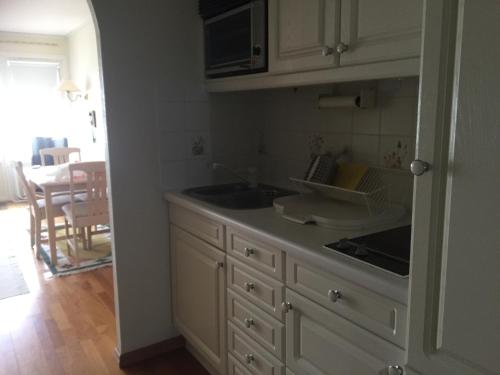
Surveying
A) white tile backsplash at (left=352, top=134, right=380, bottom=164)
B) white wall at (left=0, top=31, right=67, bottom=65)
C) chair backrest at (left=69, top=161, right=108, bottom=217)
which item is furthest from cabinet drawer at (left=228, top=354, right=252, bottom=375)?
white wall at (left=0, top=31, right=67, bottom=65)

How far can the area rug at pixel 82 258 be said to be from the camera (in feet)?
11.8

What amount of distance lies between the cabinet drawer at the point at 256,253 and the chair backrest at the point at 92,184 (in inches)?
81.6

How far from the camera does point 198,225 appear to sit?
2012mm

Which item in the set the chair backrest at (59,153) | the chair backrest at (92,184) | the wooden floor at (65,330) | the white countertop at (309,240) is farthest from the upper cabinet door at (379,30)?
the chair backrest at (59,153)

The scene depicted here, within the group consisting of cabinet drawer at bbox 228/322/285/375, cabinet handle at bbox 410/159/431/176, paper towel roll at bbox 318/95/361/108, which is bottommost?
cabinet drawer at bbox 228/322/285/375

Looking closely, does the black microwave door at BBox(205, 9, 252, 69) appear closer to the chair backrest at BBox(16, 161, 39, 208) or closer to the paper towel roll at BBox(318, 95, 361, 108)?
the paper towel roll at BBox(318, 95, 361, 108)

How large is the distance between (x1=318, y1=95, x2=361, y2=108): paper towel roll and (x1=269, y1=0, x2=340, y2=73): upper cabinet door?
288mm

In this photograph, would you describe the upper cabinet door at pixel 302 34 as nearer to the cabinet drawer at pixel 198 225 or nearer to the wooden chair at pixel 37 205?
the cabinet drawer at pixel 198 225

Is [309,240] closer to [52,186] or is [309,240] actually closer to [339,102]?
[339,102]

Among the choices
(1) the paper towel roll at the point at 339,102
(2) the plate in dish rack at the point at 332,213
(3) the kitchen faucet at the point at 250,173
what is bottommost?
(2) the plate in dish rack at the point at 332,213

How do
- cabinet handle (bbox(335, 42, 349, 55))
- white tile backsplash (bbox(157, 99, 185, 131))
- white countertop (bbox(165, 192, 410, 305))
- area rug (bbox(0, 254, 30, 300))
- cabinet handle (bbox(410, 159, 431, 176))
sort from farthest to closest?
area rug (bbox(0, 254, 30, 300)) → white tile backsplash (bbox(157, 99, 185, 131)) → cabinet handle (bbox(335, 42, 349, 55)) → white countertop (bbox(165, 192, 410, 305)) → cabinet handle (bbox(410, 159, 431, 176))

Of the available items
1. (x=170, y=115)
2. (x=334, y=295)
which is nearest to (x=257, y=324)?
(x=334, y=295)

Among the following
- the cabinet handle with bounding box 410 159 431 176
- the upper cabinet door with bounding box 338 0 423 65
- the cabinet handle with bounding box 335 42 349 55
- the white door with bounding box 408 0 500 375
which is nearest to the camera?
the white door with bounding box 408 0 500 375

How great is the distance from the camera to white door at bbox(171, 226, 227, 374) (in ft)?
6.31
